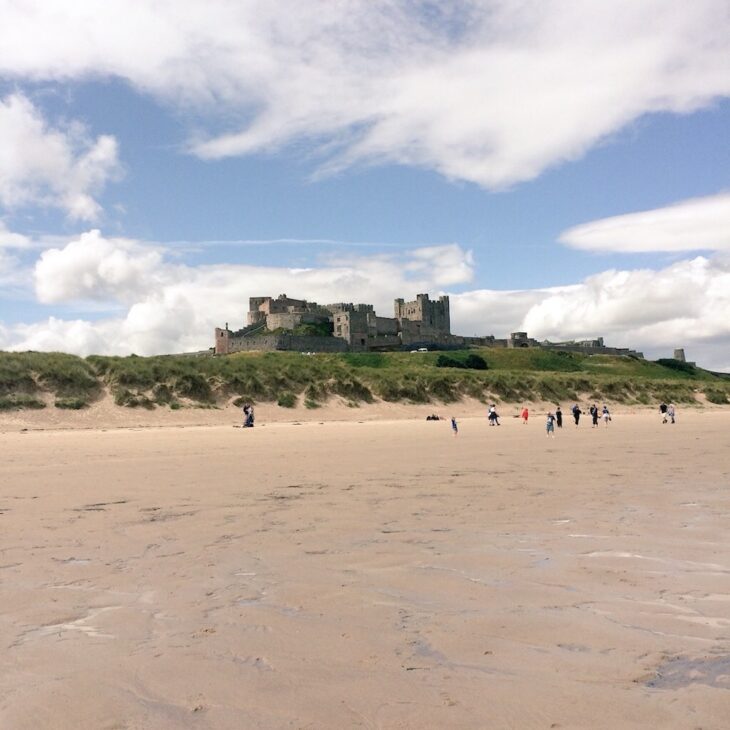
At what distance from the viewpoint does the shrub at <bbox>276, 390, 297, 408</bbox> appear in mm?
38500

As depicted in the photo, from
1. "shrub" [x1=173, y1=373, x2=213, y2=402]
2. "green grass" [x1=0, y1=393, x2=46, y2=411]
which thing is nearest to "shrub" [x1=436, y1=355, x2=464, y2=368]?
"shrub" [x1=173, y1=373, x2=213, y2=402]

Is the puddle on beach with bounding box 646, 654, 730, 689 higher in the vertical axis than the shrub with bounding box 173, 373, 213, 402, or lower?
lower

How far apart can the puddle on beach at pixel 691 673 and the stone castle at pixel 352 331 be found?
9522 centimetres

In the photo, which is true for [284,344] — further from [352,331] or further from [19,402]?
[19,402]

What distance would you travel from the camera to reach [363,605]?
5.47m

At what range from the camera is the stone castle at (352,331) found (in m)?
103

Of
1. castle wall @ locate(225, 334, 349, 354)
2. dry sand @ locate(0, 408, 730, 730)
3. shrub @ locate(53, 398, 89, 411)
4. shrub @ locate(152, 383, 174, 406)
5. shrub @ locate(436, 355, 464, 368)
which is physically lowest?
dry sand @ locate(0, 408, 730, 730)

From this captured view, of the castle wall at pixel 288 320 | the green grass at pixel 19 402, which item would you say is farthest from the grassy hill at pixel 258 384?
the castle wall at pixel 288 320

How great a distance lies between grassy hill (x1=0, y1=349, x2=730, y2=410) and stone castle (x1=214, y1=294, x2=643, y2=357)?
51842 mm

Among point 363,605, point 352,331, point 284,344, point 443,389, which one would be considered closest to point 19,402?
point 443,389

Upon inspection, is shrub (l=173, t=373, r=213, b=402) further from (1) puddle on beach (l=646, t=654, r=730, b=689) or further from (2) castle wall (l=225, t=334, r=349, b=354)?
(2) castle wall (l=225, t=334, r=349, b=354)

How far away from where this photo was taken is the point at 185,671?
4.14 metres

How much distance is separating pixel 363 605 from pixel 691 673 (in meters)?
2.35

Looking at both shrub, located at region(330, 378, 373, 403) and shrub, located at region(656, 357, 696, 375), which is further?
shrub, located at region(656, 357, 696, 375)
